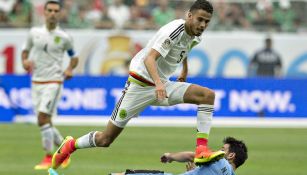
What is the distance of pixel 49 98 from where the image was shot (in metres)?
14.8

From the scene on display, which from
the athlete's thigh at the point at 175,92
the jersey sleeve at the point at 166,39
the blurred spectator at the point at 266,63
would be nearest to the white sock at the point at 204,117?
the athlete's thigh at the point at 175,92

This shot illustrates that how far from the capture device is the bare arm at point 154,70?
10523 millimetres

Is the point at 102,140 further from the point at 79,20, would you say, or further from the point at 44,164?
the point at 79,20

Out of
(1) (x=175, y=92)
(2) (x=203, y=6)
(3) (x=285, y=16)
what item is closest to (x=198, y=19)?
(2) (x=203, y=6)

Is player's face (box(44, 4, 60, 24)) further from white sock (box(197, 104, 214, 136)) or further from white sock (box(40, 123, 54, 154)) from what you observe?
white sock (box(197, 104, 214, 136))

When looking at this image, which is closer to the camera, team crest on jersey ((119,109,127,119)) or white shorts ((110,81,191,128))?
white shorts ((110,81,191,128))

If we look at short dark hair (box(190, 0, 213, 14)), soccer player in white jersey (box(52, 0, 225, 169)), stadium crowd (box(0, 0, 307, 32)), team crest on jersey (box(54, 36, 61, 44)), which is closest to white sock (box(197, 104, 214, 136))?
soccer player in white jersey (box(52, 0, 225, 169))

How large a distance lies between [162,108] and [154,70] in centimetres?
1274

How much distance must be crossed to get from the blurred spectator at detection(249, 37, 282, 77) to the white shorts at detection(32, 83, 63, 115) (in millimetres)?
11509

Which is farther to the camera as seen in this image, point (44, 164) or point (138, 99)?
point (44, 164)

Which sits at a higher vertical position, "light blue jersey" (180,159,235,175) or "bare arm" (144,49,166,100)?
"bare arm" (144,49,166,100)

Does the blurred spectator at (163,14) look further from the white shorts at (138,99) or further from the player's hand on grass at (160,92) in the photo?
the player's hand on grass at (160,92)

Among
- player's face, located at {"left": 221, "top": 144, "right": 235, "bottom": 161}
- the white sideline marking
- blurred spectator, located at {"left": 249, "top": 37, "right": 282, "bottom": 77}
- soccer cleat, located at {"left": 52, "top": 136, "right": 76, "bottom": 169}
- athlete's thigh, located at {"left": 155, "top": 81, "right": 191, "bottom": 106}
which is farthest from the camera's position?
blurred spectator, located at {"left": 249, "top": 37, "right": 282, "bottom": 77}

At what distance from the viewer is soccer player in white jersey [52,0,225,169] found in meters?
10.9
